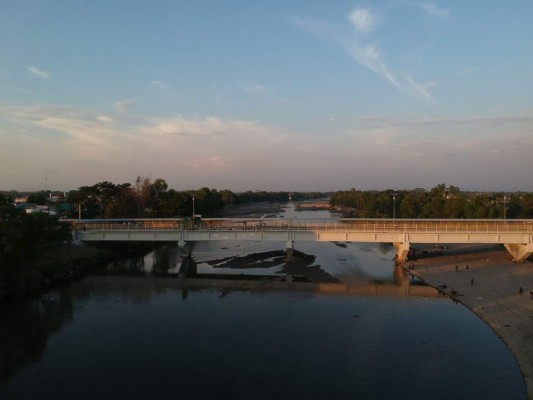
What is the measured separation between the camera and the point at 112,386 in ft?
58.5

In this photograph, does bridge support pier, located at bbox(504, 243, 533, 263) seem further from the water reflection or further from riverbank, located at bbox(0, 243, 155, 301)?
riverbank, located at bbox(0, 243, 155, 301)

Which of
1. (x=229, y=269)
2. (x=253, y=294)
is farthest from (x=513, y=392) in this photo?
(x=229, y=269)

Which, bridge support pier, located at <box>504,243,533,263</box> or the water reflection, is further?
bridge support pier, located at <box>504,243,533,263</box>

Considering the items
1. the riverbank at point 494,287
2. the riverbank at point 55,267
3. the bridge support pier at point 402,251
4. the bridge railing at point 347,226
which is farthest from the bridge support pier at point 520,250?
the riverbank at point 55,267

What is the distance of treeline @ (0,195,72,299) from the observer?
98.3ft

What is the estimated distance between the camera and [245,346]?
22.1 metres

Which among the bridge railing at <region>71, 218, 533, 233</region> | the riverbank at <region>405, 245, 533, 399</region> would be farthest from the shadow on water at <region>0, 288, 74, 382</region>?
the riverbank at <region>405, 245, 533, 399</region>

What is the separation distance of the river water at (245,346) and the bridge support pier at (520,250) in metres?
16.4

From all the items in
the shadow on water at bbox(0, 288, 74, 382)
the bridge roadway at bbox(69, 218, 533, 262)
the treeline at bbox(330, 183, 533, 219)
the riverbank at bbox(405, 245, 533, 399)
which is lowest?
the shadow on water at bbox(0, 288, 74, 382)

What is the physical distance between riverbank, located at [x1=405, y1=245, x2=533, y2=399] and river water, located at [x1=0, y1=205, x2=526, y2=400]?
0.83 m

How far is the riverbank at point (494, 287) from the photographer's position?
22.5m

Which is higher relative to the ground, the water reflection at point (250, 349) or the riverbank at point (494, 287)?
the riverbank at point (494, 287)

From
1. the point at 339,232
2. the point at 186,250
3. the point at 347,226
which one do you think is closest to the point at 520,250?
the point at 347,226

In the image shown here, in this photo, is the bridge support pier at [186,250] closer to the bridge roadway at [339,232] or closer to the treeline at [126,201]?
the bridge roadway at [339,232]
